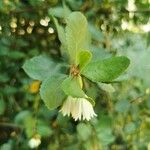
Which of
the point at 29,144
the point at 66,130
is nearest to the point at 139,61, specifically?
the point at 66,130

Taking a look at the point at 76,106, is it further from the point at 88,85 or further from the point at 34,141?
the point at 34,141

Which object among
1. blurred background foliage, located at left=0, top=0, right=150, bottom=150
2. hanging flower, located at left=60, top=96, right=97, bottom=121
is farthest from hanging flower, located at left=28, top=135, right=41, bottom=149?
hanging flower, located at left=60, top=96, right=97, bottom=121

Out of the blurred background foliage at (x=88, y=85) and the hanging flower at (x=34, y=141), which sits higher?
the blurred background foliage at (x=88, y=85)

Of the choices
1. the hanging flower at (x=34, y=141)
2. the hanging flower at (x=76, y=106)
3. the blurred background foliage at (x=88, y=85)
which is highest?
the blurred background foliage at (x=88, y=85)

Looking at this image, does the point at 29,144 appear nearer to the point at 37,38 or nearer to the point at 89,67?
the point at 37,38

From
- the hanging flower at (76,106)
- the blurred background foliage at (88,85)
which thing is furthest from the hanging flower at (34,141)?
the hanging flower at (76,106)

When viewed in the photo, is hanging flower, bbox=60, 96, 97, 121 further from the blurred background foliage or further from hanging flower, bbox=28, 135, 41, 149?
hanging flower, bbox=28, 135, 41, 149

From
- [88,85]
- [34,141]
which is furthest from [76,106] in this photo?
[34,141]

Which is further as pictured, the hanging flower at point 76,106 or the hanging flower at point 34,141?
the hanging flower at point 34,141

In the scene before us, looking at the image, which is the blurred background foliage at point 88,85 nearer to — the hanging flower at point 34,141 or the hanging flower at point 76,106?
the hanging flower at point 34,141
